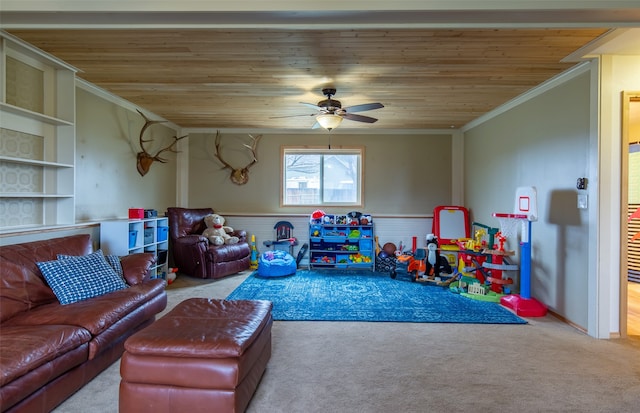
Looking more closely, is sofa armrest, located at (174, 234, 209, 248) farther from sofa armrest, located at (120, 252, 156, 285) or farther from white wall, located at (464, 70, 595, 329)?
white wall, located at (464, 70, 595, 329)

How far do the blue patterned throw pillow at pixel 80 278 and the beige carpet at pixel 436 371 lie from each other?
602 mm

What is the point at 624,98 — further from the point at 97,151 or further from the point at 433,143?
the point at 97,151

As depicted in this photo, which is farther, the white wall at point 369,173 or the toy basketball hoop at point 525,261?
the white wall at point 369,173

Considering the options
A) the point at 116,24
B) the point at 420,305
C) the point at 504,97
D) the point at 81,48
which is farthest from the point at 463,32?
the point at 81,48

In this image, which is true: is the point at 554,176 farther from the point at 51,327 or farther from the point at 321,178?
the point at 51,327

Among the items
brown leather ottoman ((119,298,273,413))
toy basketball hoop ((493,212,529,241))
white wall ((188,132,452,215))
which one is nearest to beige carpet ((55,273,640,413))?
brown leather ottoman ((119,298,273,413))

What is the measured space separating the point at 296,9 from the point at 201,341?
203 centimetres

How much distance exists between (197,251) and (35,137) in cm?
238

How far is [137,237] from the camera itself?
160 inches

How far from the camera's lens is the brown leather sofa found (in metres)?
1.68

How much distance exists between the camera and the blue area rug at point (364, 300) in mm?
3424

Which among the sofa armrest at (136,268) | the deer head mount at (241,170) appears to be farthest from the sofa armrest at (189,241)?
the sofa armrest at (136,268)

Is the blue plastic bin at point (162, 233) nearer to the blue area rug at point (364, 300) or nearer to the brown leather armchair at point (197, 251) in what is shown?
the brown leather armchair at point (197, 251)

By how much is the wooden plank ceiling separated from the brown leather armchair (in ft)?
5.84
